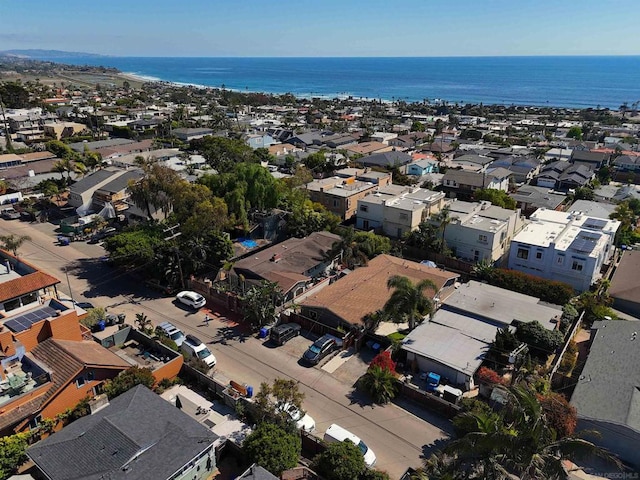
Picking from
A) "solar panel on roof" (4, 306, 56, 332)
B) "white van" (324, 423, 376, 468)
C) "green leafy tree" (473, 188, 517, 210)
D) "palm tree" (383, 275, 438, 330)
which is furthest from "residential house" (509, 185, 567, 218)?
"solar panel on roof" (4, 306, 56, 332)

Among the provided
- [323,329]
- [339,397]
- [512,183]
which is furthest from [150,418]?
[512,183]

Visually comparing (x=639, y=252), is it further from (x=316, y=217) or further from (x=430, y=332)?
(x=316, y=217)

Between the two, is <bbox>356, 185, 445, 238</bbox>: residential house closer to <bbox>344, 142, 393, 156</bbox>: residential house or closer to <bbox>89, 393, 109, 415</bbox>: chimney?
<bbox>344, 142, 393, 156</bbox>: residential house

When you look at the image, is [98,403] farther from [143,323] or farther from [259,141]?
[259,141]

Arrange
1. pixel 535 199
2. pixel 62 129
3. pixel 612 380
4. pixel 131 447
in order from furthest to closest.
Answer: pixel 62 129 → pixel 535 199 → pixel 612 380 → pixel 131 447

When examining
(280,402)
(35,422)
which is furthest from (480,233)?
(35,422)

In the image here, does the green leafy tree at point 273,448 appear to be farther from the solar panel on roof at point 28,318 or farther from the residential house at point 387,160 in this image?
the residential house at point 387,160
